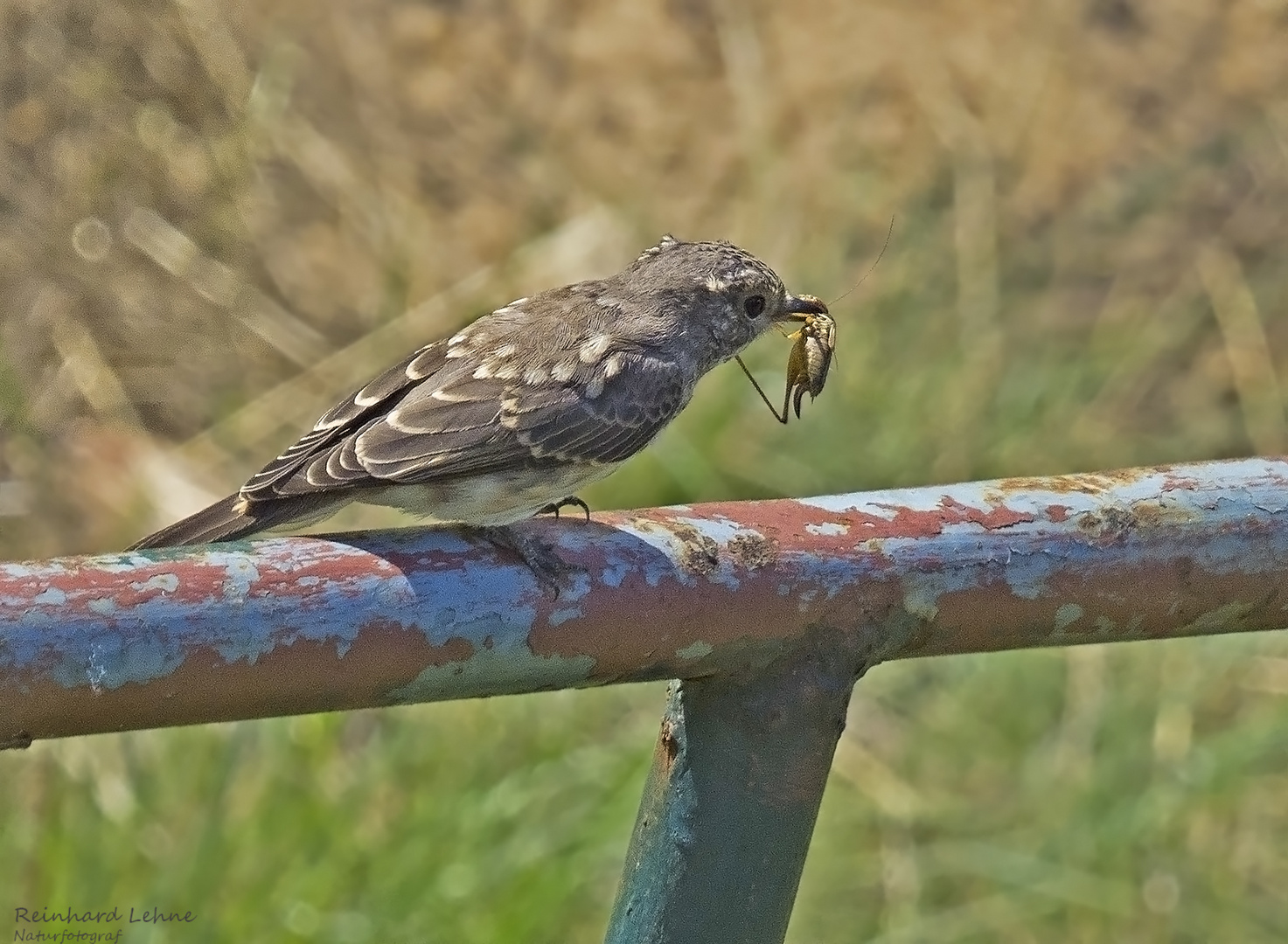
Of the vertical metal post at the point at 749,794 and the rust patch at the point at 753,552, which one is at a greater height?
the rust patch at the point at 753,552

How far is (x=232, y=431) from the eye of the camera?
6.29 meters

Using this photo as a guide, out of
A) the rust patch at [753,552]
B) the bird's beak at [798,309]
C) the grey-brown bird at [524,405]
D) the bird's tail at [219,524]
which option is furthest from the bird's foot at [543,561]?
the bird's beak at [798,309]

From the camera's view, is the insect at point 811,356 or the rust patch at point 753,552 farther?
the insect at point 811,356

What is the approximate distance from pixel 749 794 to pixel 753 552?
0.97 ft

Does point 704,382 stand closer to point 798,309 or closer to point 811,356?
point 798,309

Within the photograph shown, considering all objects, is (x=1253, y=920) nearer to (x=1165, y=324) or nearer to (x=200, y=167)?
(x=1165, y=324)

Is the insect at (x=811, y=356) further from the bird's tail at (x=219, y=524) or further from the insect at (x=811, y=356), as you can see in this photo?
the bird's tail at (x=219, y=524)

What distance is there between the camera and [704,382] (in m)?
6.02

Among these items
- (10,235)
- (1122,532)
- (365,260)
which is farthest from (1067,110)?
(1122,532)

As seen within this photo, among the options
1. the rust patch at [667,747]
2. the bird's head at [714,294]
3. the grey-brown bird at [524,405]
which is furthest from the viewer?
the bird's head at [714,294]

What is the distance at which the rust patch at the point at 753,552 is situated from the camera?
1.93 meters

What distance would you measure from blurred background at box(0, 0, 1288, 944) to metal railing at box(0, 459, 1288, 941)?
199 centimetres

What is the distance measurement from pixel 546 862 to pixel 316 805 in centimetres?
57

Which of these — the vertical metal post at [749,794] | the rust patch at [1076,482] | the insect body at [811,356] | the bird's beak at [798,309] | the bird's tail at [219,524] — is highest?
the bird's beak at [798,309]
